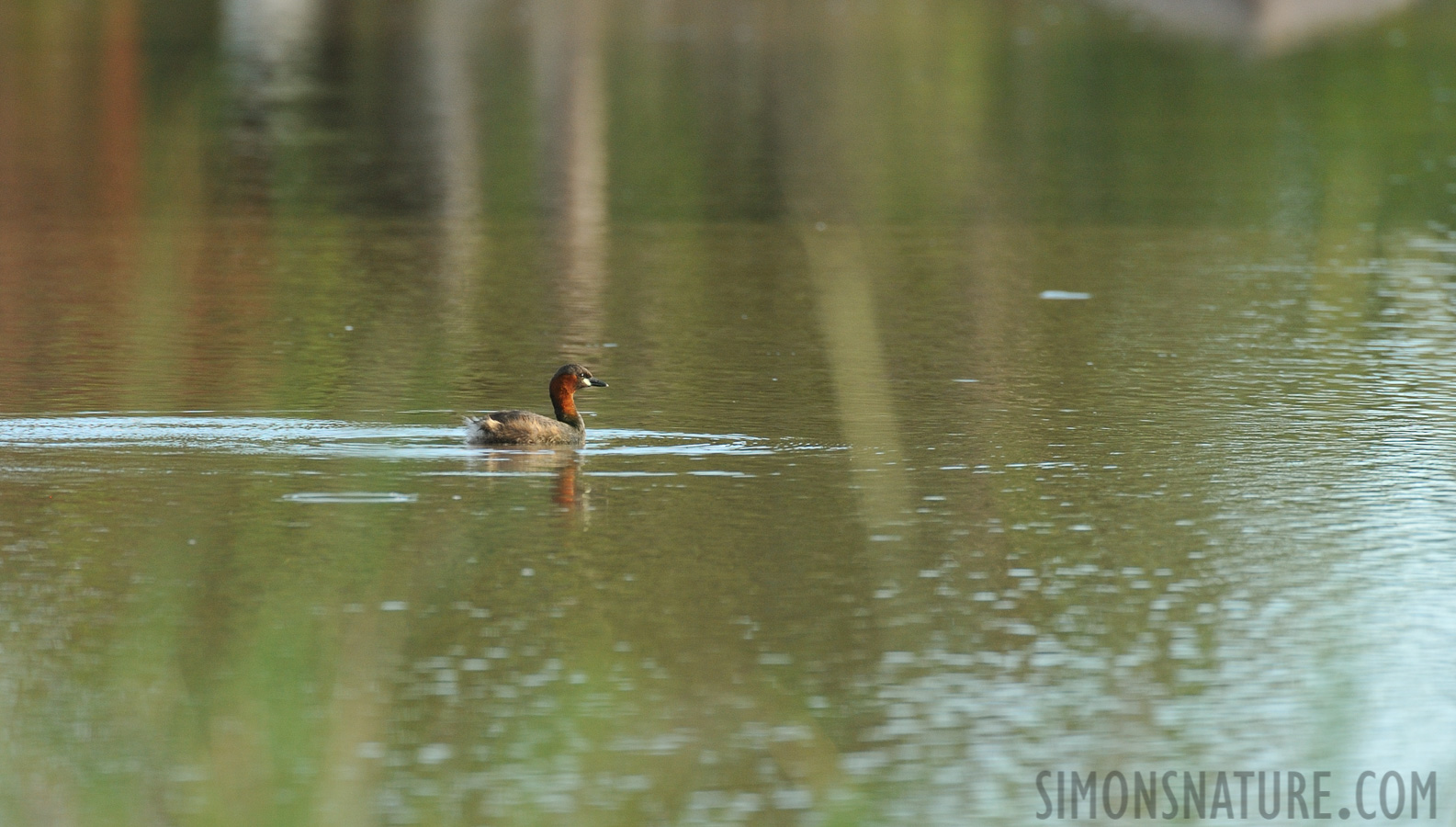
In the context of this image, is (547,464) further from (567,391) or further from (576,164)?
(576,164)

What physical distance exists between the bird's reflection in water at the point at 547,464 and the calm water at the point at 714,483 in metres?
0.05

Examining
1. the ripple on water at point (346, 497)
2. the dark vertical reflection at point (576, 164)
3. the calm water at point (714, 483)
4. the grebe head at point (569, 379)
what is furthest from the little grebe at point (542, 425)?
the dark vertical reflection at point (576, 164)

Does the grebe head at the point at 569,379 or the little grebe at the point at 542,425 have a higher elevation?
the grebe head at the point at 569,379

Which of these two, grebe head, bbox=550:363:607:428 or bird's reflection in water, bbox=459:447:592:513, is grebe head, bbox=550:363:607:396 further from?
bird's reflection in water, bbox=459:447:592:513

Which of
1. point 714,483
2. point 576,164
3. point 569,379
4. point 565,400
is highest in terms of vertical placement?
point 576,164

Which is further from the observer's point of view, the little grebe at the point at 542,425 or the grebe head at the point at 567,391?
the grebe head at the point at 567,391

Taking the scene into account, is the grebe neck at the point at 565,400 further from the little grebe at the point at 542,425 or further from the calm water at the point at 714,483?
the calm water at the point at 714,483

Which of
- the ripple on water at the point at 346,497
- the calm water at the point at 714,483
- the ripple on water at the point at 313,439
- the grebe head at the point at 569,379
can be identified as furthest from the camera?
the grebe head at the point at 569,379

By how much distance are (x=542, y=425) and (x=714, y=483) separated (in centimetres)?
124

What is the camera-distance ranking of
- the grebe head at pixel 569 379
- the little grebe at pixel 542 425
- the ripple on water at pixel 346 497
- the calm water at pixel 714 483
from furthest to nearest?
1. the grebe head at pixel 569 379
2. the little grebe at pixel 542 425
3. the ripple on water at pixel 346 497
4. the calm water at pixel 714 483

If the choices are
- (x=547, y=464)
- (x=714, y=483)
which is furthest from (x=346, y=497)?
(x=714, y=483)

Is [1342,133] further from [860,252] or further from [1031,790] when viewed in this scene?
[1031,790]

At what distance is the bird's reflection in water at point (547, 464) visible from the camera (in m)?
12.0

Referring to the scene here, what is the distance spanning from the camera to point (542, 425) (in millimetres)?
13023
